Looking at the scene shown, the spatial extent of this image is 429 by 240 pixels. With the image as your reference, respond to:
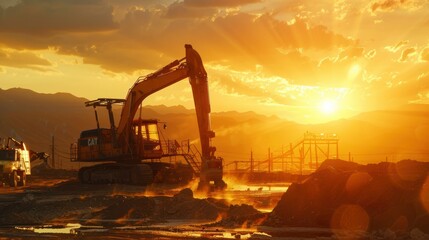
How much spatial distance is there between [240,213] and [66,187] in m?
23.5

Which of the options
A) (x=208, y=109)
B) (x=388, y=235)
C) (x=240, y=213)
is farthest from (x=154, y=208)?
(x=208, y=109)

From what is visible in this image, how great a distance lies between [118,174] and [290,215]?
24931mm

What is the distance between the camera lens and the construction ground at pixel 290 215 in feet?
70.9

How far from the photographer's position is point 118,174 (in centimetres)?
4738

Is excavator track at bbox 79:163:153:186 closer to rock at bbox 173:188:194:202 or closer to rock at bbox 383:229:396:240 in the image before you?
rock at bbox 173:188:194:202

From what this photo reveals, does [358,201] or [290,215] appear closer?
[358,201]

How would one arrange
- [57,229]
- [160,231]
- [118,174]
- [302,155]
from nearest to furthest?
1. [160,231]
2. [57,229]
3. [118,174]
4. [302,155]

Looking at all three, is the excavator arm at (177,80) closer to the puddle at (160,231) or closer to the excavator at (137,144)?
the excavator at (137,144)

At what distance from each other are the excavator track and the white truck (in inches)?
207

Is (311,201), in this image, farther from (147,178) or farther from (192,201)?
(147,178)

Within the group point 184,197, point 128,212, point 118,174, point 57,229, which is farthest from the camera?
point 118,174

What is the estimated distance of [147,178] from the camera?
45.3 m

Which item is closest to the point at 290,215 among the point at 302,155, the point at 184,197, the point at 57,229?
the point at 184,197

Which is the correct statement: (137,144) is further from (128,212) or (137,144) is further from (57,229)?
(57,229)
